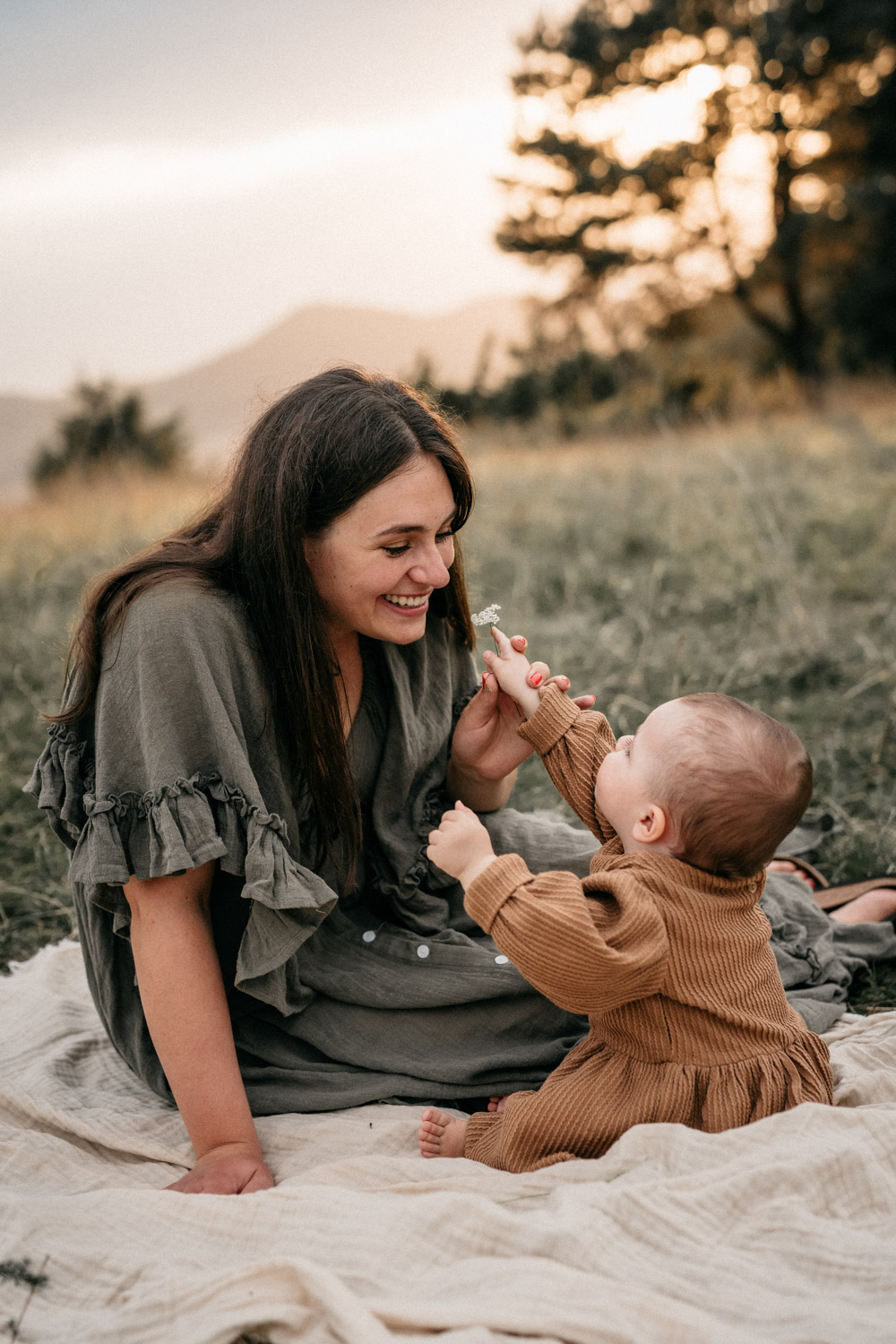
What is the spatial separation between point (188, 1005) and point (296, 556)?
0.83m

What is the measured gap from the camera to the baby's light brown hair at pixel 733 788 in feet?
5.74

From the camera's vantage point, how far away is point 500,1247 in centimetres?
159

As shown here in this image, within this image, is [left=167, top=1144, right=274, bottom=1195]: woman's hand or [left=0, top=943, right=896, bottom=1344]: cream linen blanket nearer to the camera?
[left=0, top=943, right=896, bottom=1344]: cream linen blanket

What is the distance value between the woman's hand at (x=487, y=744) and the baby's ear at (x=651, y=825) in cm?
53

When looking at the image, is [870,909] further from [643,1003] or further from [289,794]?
[289,794]

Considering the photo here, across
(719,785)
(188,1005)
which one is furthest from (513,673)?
(188,1005)

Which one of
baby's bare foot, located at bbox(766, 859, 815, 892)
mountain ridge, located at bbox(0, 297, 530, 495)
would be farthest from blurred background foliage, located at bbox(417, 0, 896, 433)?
baby's bare foot, located at bbox(766, 859, 815, 892)

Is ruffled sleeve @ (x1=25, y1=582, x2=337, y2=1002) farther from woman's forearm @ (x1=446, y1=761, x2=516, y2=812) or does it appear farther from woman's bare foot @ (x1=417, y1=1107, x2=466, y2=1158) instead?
woman's forearm @ (x1=446, y1=761, x2=516, y2=812)

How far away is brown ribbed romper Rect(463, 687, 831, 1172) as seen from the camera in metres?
1.70

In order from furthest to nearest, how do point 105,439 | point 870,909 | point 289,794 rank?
point 105,439, point 870,909, point 289,794

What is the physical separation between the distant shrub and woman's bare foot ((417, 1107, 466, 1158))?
7836 mm

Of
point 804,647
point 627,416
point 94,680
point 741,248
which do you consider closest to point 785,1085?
point 94,680

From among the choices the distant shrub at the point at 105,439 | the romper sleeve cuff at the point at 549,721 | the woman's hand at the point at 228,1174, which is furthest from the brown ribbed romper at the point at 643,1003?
the distant shrub at the point at 105,439

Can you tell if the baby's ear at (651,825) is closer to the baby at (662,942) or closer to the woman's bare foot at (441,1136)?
the baby at (662,942)
